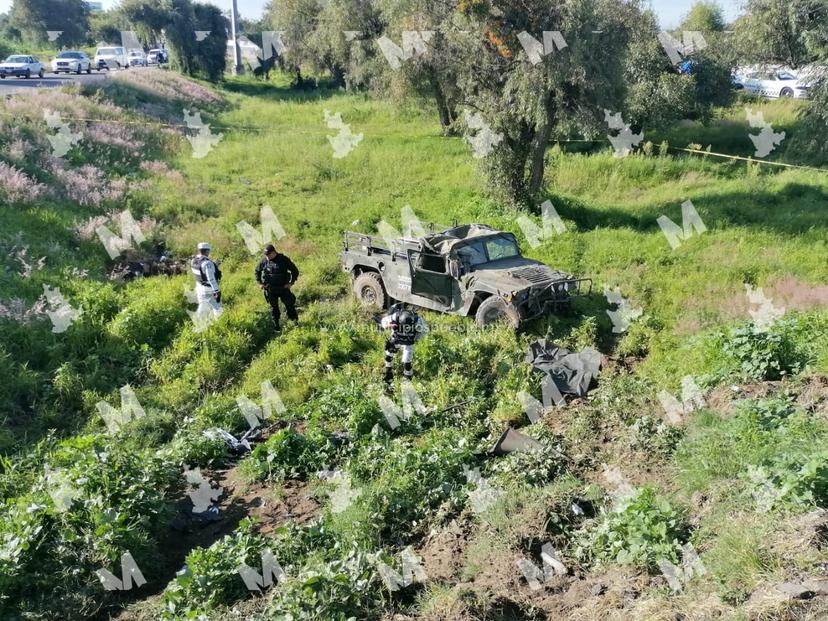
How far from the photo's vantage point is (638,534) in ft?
15.4

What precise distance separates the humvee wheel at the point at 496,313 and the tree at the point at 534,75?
6656 mm

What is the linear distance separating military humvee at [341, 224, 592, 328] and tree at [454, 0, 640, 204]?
193 inches

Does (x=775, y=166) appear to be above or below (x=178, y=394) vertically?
above

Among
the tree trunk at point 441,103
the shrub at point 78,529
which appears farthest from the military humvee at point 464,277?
the tree trunk at point 441,103

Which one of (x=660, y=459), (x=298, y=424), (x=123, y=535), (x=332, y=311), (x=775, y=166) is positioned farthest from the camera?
(x=775, y=166)

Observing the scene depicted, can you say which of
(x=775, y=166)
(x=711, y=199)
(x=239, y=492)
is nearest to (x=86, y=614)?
(x=239, y=492)

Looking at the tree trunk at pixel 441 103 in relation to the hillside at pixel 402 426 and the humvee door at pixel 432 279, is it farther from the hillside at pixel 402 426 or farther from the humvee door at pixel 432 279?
the humvee door at pixel 432 279

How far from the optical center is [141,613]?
509 centimetres

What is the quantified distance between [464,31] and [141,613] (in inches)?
581

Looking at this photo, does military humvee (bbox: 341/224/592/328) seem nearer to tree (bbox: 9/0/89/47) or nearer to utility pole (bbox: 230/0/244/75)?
utility pole (bbox: 230/0/244/75)

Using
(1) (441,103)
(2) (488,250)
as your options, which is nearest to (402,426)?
(2) (488,250)

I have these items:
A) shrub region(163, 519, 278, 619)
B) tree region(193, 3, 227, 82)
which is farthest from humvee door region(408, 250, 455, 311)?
tree region(193, 3, 227, 82)

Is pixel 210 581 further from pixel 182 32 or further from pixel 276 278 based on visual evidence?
pixel 182 32

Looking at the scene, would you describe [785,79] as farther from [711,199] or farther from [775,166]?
[711,199]
